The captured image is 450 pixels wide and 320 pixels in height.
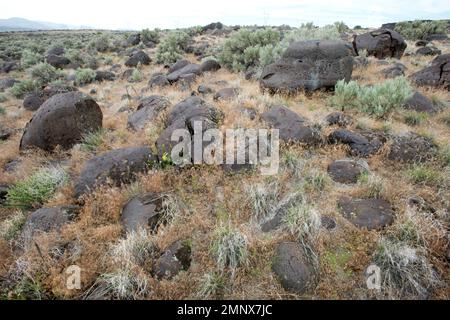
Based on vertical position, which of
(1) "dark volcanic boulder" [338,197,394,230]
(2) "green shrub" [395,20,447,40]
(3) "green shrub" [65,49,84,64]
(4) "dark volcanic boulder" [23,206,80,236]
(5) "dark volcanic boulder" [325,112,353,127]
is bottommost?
(4) "dark volcanic boulder" [23,206,80,236]

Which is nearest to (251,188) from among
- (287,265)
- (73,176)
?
(287,265)

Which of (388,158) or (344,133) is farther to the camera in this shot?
(344,133)

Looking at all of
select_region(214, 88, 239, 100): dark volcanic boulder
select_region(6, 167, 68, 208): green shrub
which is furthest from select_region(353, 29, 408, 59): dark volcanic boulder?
select_region(6, 167, 68, 208): green shrub

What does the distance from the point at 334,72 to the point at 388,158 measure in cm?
440

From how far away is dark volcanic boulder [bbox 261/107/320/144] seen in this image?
6.90m

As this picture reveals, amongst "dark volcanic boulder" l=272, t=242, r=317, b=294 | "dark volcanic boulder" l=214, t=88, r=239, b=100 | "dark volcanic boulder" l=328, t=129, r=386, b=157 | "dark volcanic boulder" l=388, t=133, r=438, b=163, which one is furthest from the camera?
"dark volcanic boulder" l=214, t=88, r=239, b=100

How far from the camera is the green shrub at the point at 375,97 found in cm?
815

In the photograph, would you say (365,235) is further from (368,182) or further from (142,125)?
(142,125)

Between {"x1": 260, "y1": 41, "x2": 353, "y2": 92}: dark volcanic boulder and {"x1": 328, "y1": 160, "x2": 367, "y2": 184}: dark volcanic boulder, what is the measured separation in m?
4.23

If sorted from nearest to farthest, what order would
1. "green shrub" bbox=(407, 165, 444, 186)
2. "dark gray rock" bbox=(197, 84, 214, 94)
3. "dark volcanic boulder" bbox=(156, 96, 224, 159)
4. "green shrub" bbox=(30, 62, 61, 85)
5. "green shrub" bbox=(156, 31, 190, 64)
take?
1. "green shrub" bbox=(407, 165, 444, 186)
2. "dark volcanic boulder" bbox=(156, 96, 224, 159)
3. "dark gray rock" bbox=(197, 84, 214, 94)
4. "green shrub" bbox=(30, 62, 61, 85)
5. "green shrub" bbox=(156, 31, 190, 64)

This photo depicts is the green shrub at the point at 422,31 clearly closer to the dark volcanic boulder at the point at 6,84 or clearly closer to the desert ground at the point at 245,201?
the desert ground at the point at 245,201

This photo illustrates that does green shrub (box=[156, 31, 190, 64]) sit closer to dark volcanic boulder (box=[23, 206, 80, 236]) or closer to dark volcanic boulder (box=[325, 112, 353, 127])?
dark volcanic boulder (box=[325, 112, 353, 127])

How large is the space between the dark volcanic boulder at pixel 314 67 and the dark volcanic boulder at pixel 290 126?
100 inches

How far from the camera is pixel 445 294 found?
3.99 meters
